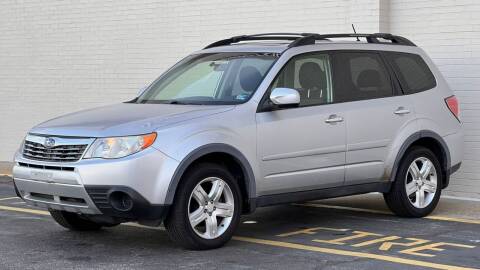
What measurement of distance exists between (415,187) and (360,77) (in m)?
1.33

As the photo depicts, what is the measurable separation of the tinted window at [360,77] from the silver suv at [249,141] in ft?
0.04

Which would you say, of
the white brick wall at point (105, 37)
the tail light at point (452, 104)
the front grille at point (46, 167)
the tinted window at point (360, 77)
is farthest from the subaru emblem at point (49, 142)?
the white brick wall at point (105, 37)

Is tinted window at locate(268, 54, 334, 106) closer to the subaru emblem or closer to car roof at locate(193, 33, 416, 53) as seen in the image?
car roof at locate(193, 33, 416, 53)

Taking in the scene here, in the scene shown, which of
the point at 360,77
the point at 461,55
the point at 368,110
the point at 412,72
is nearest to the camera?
the point at 368,110

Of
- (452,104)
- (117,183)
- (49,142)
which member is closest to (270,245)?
(117,183)

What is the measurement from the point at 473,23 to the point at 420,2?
2.59 feet

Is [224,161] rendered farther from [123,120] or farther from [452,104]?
[452,104]

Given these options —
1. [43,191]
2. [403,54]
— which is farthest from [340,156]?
[43,191]

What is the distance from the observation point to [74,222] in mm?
8484

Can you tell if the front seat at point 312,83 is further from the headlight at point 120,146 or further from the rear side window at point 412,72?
the headlight at point 120,146

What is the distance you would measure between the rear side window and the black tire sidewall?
633 mm

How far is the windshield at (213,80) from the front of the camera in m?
8.09

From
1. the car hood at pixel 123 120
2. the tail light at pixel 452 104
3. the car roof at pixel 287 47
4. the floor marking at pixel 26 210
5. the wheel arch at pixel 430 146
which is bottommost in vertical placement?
the floor marking at pixel 26 210

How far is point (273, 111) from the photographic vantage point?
26.1 ft
